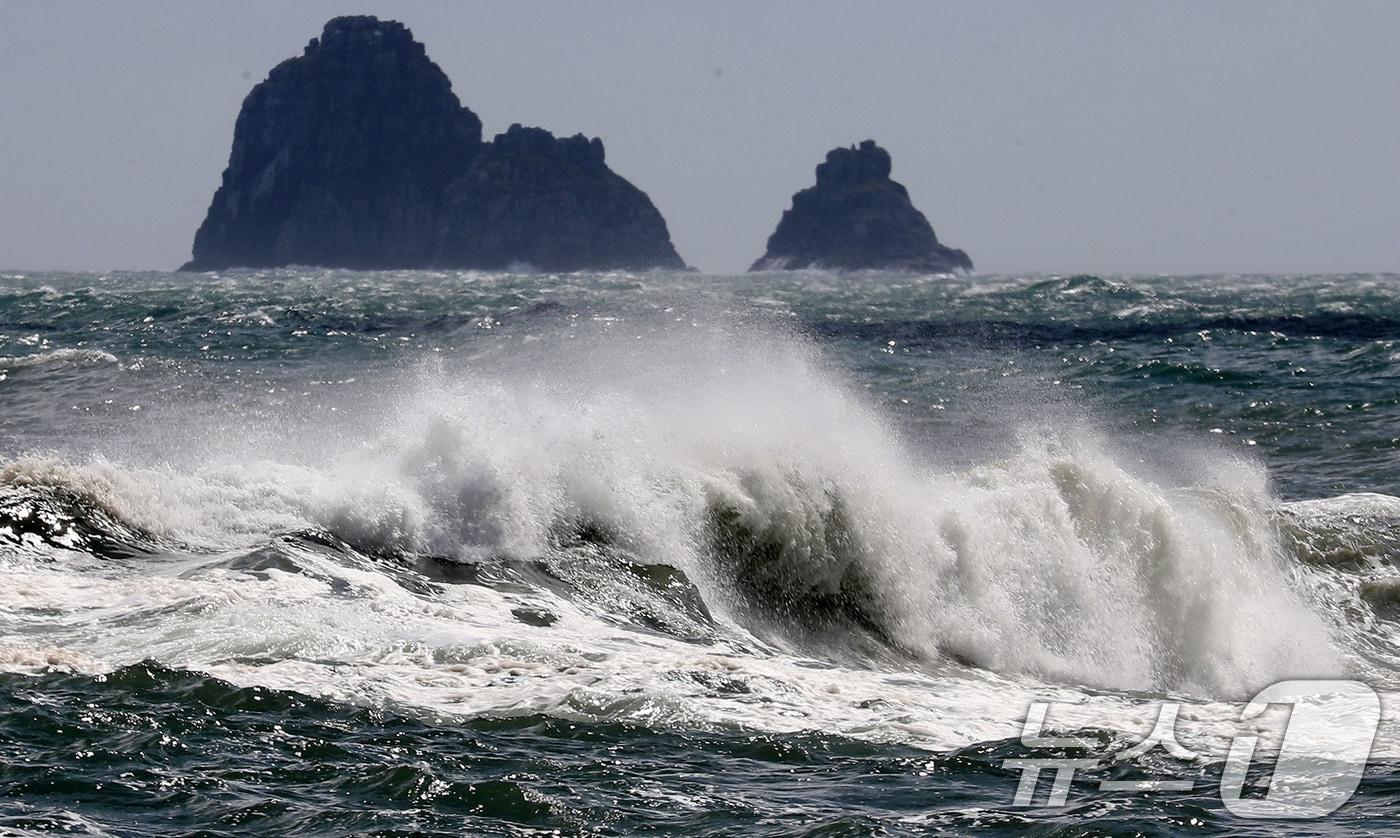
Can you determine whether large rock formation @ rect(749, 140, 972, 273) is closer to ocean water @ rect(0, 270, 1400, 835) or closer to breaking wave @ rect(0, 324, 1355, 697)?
ocean water @ rect(0, 270, 1400, 835)

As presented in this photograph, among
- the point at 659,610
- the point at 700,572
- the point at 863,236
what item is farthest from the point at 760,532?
the point at 863,236

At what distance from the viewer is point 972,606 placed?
10.6 m

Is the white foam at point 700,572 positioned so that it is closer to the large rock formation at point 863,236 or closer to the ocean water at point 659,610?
the ocean water at point 659,610

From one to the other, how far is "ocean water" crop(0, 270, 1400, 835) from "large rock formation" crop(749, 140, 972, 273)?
169135mm

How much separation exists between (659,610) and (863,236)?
185 meters

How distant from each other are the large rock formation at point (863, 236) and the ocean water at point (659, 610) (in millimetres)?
169135

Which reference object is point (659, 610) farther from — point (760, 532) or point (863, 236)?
point (863, 236)

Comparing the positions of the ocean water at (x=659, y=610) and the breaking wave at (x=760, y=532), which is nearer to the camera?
the ocean water at (x=659, y=610)

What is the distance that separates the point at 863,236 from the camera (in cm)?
19188

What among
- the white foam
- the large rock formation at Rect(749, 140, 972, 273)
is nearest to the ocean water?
the white foam

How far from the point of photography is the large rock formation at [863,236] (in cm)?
18888

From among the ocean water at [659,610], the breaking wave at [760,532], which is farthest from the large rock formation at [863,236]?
the breaking wave at [760,532]

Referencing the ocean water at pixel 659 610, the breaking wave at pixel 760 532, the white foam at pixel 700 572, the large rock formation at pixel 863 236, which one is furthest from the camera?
the large rock formation at pixel 863 236

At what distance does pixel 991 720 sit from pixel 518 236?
194 m
